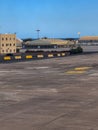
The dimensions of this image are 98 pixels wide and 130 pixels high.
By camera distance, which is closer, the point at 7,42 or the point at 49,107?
the point at 49,107

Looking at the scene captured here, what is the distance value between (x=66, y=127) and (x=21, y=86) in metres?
9.91

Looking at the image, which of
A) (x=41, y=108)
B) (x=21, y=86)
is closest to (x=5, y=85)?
(x=21, y=86)

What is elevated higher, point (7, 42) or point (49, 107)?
point (7, 42)

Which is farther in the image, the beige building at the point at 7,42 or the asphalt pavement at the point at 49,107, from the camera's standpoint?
the beige building at the point at 7,42

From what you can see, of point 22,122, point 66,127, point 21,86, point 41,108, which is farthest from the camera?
point 21,86

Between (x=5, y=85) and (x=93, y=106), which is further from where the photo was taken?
(x=5, y=85)

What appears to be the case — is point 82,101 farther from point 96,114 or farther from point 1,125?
point 1,125

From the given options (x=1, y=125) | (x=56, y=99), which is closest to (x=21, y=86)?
(x=56, y=99)

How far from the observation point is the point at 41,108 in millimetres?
13008

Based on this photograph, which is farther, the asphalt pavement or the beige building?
the beige building

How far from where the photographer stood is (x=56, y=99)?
15.1m

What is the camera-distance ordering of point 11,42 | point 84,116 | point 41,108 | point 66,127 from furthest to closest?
1. point 11,42
2. point 41,108
3. point 84,116
4. point 66,127

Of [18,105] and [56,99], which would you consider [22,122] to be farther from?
[56,99]

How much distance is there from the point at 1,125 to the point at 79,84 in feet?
33.6
